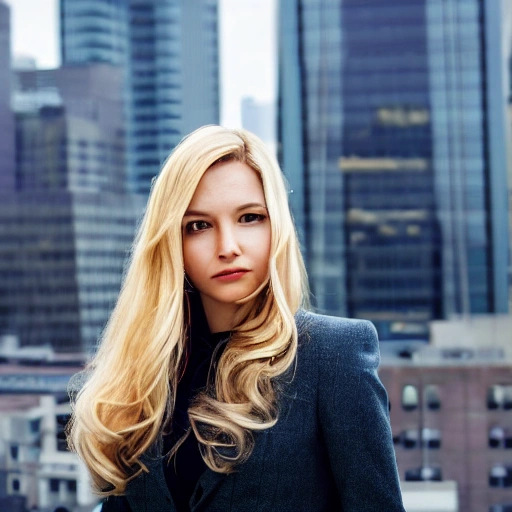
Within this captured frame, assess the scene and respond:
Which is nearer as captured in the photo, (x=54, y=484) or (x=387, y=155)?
(x=54, y=484)

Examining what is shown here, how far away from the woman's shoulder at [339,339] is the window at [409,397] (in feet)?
60.6

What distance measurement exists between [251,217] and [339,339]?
178 mm

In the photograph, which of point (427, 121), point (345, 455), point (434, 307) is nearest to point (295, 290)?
point (345, 455)

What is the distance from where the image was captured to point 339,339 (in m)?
0.82

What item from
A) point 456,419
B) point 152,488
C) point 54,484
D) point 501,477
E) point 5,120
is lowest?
point 501,477

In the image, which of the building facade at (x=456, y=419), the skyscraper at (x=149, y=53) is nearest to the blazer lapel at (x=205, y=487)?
the building facade at (x=456, y=419)

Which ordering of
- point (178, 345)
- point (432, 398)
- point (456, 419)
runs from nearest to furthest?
1. point (178, 345)
2. point (456, 419)
3. point (432, 398)

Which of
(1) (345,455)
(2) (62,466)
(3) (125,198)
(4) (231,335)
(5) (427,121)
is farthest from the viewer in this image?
(3) (125,198)

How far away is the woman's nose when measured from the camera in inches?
32.0

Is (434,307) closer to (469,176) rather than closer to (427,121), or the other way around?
(469,176)

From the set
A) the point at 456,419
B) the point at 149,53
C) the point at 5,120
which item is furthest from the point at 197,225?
the point at 149,53

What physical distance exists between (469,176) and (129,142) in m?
13.1

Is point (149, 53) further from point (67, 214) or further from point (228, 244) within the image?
point (228, 244)

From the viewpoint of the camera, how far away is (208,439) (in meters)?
0.83
